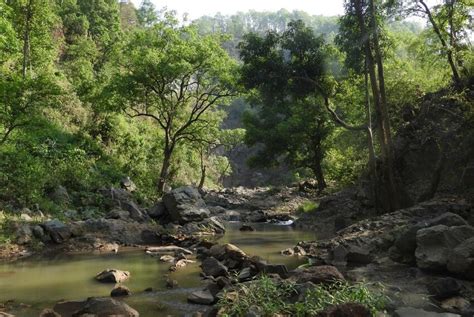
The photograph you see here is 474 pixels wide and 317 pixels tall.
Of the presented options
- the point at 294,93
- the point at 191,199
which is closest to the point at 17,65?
the point at 191,199

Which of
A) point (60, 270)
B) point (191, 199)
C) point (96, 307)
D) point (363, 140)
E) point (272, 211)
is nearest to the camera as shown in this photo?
point (96, 307)

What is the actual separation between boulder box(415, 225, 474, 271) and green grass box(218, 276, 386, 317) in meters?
2.62

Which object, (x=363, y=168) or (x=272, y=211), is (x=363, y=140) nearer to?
(x=363, y=168)

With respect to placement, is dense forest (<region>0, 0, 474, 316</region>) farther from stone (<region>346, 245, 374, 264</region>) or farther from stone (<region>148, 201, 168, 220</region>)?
stone (<region>346, 245, 374, 264</region>)

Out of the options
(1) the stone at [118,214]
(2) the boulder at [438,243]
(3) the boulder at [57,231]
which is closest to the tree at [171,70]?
(1) the stone at [118,214]

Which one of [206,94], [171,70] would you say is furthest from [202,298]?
[206,94]

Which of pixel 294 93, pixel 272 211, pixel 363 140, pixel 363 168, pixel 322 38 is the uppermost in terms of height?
pixel 322 38

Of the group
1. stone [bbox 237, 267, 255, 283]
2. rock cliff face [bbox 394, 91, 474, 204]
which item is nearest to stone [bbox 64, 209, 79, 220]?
stone [bbox 237, 267, 255, 283]

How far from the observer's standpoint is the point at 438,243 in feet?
33.7

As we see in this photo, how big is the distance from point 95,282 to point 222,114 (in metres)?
25.1

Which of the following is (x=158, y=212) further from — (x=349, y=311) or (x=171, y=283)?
(x=349, y=311)

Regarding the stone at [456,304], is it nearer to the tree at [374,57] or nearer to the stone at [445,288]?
the stone at [445,288]

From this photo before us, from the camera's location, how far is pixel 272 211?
33500mm

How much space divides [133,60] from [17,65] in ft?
28.8
